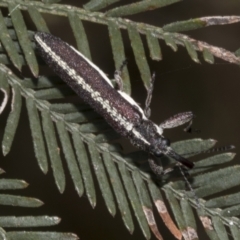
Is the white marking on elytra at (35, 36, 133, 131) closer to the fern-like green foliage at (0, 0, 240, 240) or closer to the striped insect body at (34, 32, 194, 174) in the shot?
the striped insect body at (34, 32, 194, 174)

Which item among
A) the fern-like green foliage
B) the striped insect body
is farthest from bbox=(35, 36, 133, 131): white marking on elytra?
the fern-like green foliage

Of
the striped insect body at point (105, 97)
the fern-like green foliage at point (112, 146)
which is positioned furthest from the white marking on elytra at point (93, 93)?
the fern-like green foliage at point (112, 146)

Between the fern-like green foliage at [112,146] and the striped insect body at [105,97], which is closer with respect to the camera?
the fern-like green foliage at [112,146]

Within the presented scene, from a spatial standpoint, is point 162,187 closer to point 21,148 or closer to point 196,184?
point 196,184

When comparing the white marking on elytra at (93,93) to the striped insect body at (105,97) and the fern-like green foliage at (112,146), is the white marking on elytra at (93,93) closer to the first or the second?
the striped insect body at (105,97)

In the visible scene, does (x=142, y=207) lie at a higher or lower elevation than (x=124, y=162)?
lower

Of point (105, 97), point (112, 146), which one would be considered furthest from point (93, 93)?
point (112, 146)

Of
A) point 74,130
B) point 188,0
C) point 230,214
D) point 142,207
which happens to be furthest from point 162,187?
point 188,0
